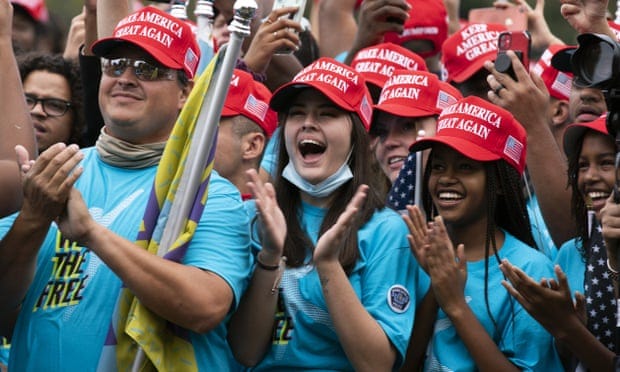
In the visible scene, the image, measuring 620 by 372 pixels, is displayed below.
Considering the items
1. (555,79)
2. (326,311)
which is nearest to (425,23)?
(555,79)

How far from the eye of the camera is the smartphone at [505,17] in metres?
7.24

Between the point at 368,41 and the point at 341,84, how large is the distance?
193 centimetres

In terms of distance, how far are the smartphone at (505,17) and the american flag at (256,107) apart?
1.66m

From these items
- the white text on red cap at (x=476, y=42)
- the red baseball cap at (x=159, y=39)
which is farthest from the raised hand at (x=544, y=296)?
the white text on red cap at (x=476, y=42)

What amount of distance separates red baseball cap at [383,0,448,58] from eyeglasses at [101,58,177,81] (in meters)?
2.79

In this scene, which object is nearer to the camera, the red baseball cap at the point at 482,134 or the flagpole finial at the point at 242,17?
the flagpole finial at the point at 242,17

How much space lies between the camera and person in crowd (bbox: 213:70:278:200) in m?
6.14

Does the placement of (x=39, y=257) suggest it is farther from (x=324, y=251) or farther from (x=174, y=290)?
(x=324, y=251)

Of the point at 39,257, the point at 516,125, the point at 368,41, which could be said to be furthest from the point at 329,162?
the point at 368,41

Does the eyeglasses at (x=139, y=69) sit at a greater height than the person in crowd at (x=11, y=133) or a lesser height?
greater

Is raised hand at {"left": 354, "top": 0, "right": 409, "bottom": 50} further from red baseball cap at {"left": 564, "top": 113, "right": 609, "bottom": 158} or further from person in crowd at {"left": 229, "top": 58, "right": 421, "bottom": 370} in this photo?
red baseball cap at {"left": 564, "top": 113, "right": 609, "bottom": 158}

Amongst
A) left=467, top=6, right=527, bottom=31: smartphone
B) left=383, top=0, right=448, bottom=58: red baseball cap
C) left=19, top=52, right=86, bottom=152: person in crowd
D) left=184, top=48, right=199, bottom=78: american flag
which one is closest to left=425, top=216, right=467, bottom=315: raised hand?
left=184, top=48, right=199, bottom=78: american flag

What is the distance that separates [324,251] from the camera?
4.68 m

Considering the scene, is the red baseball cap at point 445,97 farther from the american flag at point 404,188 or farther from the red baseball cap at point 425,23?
the red baseball cap at point 425,23
